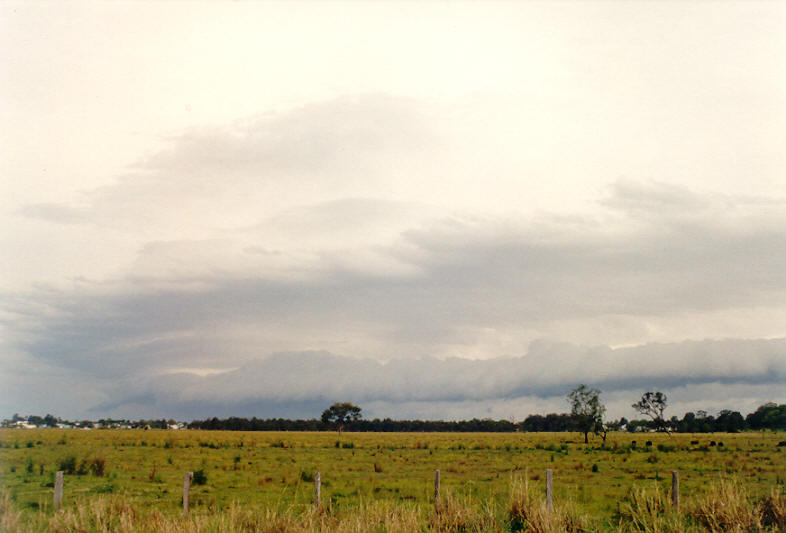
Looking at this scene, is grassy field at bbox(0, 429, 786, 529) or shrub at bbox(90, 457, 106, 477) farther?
shrub at bbox(90, 457, 106, 477)

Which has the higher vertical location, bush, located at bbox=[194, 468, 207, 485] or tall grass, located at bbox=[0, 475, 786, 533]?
tall grass, located at bbox=[0, 475, 786, 533]

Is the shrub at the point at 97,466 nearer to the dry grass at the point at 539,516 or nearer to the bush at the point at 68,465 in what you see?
the bush at the point at 68,465

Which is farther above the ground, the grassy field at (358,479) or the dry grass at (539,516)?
the dry grass at (539,516)

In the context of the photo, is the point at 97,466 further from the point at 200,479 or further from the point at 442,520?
the point at 442,520

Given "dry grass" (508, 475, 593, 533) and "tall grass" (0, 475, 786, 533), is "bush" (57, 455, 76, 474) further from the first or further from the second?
"dry grass" (508, 475, 593, 533)

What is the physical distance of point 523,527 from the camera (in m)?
15.6

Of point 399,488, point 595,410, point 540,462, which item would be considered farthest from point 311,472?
point 595,410

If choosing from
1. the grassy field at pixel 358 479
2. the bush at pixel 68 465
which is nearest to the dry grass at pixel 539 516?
the grassy field at pixel 358 479

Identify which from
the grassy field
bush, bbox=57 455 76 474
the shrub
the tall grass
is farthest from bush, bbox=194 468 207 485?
the tall grass

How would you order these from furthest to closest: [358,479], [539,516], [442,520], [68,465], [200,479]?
[68,465]
[358,479]
[200,479]
[442,520]
[539,516]

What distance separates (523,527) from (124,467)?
32635 millimetres

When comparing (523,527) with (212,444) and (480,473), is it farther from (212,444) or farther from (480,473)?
(212,444)

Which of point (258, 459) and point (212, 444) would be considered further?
point (212, 444)

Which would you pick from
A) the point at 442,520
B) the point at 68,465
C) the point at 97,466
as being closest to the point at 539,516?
the point at 442,520
